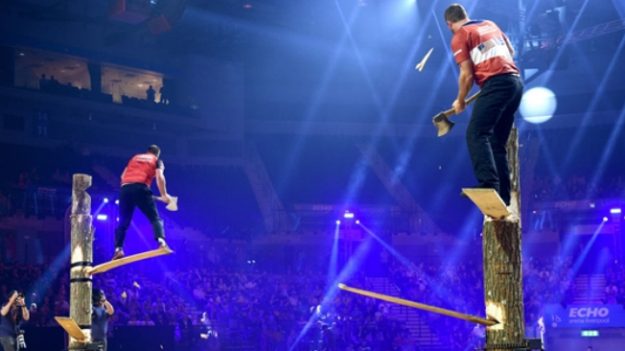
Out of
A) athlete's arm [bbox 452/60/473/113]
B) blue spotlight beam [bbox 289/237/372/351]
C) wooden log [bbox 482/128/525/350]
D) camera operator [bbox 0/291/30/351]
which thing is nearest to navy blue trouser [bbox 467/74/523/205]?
athlete's arm [bbox 452/60/473/113]

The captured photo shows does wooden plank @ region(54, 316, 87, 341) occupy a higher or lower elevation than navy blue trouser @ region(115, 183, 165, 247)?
lower

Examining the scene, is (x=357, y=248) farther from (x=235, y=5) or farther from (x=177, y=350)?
(x=177, y=350)

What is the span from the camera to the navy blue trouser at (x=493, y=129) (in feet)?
18.2

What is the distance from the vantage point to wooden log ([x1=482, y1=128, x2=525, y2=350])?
18.4ft

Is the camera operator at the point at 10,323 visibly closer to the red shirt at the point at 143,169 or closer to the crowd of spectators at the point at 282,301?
the red shirt at the point at 143,169

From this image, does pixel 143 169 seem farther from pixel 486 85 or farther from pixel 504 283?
pixel 504 283

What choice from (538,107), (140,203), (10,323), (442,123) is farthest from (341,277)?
(442,123)

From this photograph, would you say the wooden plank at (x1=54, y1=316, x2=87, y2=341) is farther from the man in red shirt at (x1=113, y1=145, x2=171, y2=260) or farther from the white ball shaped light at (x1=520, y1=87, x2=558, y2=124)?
the white ball shaped light at (x1=520, y1=87, x2=558, y2=124)

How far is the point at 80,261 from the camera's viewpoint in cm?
998

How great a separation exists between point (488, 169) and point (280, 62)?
114 ft

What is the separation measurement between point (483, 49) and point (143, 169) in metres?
5.16

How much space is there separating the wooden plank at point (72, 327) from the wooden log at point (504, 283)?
5.33m

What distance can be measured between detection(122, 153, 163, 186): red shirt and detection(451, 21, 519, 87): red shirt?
15.9 feet

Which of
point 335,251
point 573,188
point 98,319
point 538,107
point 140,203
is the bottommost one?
point 98,319
